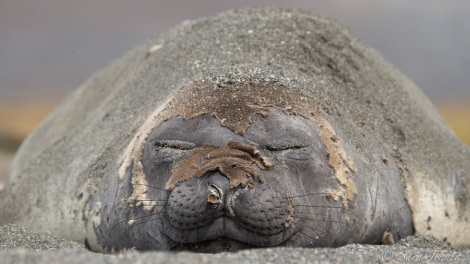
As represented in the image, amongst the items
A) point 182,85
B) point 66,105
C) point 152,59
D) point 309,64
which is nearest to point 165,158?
point 182,85

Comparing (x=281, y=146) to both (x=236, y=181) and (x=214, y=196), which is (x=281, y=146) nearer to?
(x=236, y=181)

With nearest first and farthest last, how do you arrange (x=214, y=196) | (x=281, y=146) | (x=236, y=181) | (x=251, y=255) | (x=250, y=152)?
(x=251, y=255) → (x=214, y=196) → (x=236, y=181) → (x=250, y=152) → (x=281, y=146)

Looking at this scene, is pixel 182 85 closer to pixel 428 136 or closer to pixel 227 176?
pixel 227 176

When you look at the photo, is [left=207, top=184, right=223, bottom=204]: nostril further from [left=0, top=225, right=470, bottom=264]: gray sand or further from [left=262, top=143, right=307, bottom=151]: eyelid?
[left=262, top=143, right=307, bottom=151]: eyelid

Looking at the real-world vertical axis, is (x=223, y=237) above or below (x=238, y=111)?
below

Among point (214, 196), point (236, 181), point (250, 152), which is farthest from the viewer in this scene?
point (250, 152)

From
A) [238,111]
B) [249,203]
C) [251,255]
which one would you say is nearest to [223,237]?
[249,203]

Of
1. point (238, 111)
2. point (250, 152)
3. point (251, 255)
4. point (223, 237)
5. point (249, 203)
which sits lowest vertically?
point (251, 255)
